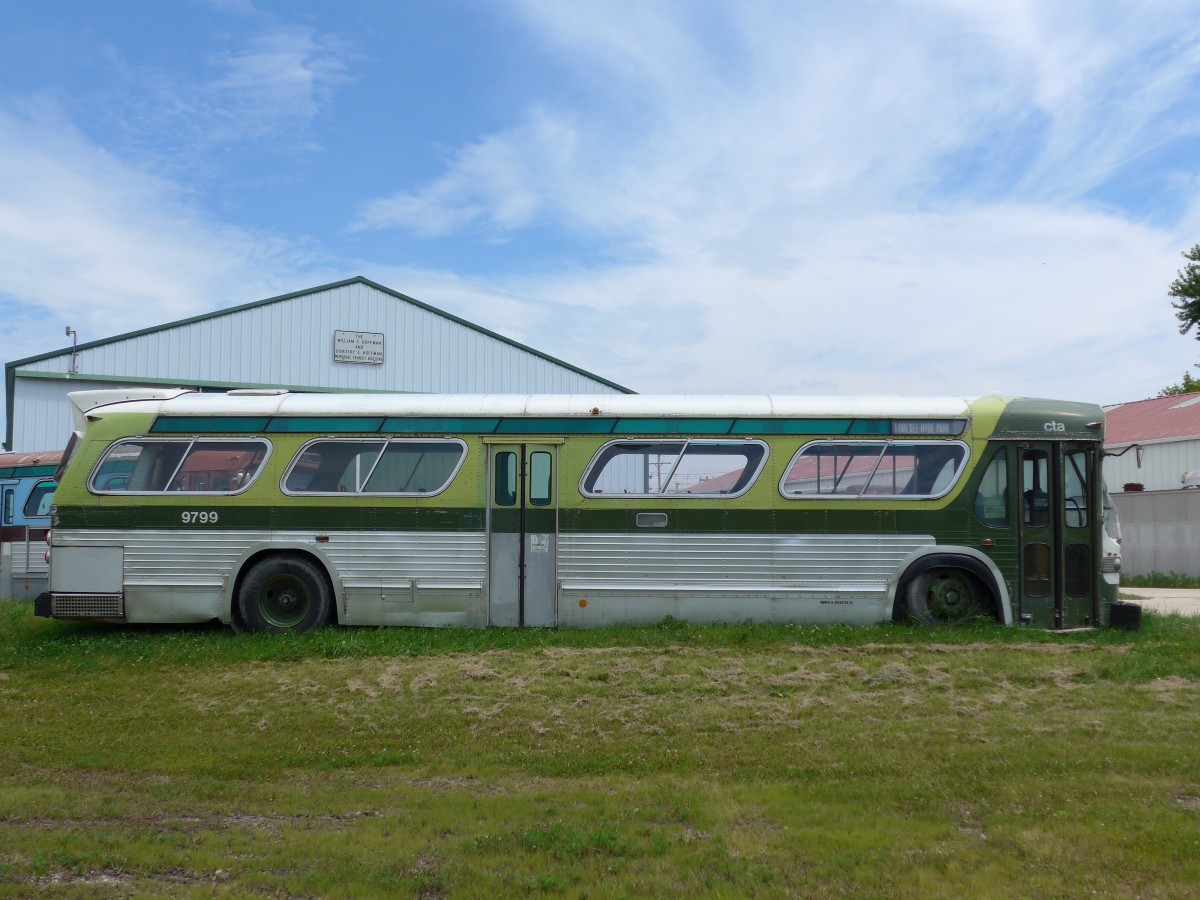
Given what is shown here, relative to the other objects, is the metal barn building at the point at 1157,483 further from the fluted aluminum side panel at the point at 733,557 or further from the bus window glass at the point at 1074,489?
the fluted aluminum side panel at the point at 733,557

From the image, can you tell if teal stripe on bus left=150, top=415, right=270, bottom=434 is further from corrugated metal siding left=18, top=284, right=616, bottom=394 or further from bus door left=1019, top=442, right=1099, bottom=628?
corrugated metal siding left=18, top=284, right=616, bottom=394

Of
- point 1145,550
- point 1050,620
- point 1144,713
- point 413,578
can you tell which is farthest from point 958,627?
point 1145,550

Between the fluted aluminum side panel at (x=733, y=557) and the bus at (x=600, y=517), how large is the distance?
0.9 inches

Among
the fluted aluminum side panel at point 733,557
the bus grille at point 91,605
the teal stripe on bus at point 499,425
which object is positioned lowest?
the bus grille at point 91,605

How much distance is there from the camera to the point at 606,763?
6.77 metres

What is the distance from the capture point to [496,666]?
9664mm

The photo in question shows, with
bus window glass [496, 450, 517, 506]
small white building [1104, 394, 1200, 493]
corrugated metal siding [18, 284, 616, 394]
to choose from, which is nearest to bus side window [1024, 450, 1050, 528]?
bus window glass [496, 450, 517, 506]

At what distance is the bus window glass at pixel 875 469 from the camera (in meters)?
11.6

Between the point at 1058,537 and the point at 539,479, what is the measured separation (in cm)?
606

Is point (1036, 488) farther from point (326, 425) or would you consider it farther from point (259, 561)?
point (259, 561)

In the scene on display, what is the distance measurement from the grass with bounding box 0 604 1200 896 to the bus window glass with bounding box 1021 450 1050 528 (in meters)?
1.40

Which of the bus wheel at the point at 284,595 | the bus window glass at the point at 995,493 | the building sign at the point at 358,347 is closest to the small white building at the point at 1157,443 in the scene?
the bus window glass at the point at 995,493

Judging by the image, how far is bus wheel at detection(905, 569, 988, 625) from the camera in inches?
451

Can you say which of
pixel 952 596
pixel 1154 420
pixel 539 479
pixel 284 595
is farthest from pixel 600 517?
pixel 1154 420
